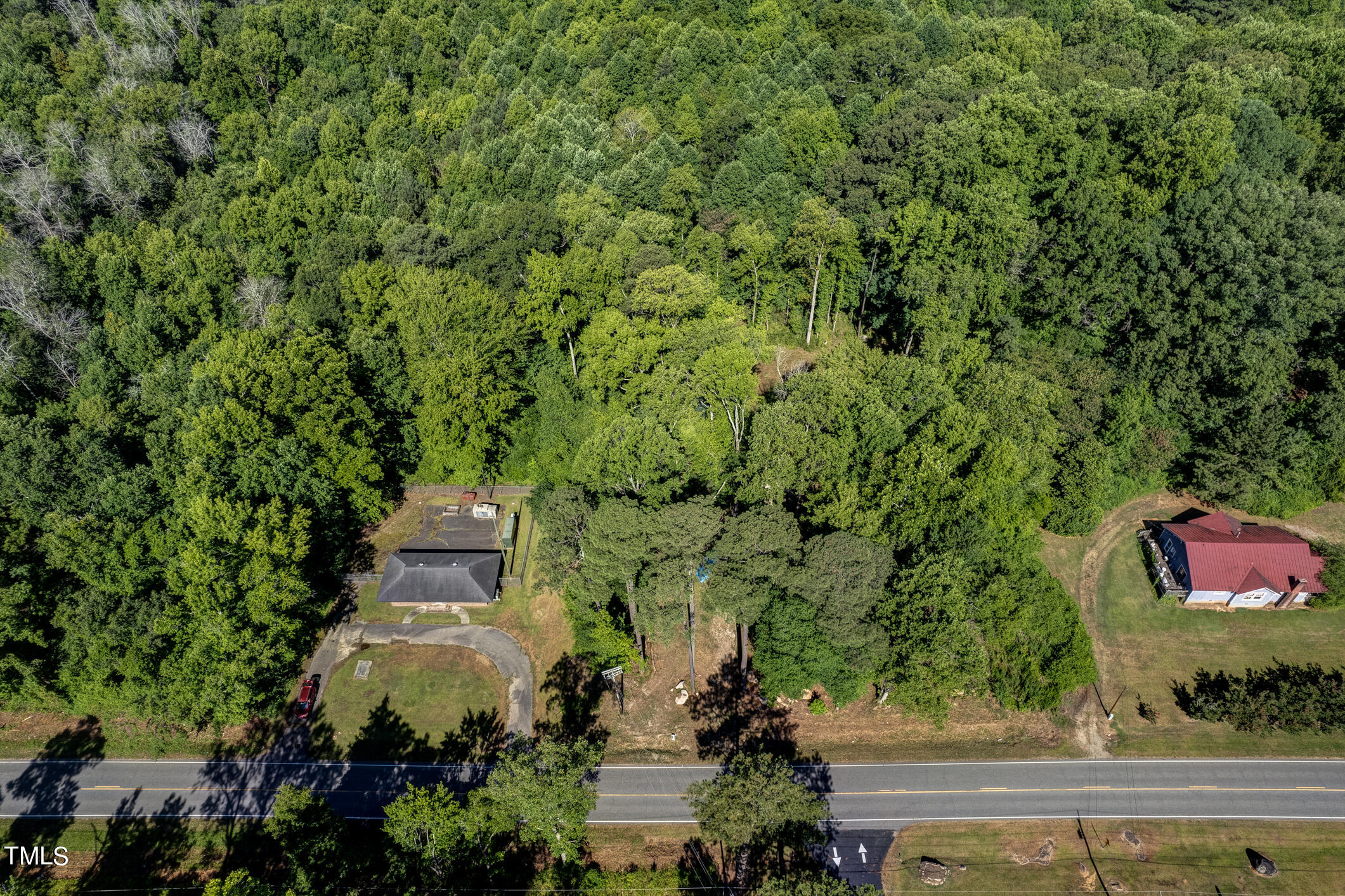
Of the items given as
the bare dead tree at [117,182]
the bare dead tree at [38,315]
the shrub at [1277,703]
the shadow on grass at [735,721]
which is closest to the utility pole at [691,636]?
the shadow on grass at [735,721]

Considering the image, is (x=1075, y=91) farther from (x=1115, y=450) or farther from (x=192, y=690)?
(x=192, y=690)

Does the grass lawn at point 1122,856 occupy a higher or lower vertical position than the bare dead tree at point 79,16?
lower

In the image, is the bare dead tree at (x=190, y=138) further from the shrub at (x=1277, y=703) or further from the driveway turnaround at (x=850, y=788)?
the shrub at (x=1277, y=703)

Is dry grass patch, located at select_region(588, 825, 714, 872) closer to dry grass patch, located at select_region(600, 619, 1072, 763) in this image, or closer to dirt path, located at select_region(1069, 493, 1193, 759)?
dry grass patch, located at select_region(600, 619, 1072, 763)

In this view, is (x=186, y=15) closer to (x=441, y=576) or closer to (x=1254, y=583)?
(x=441, y=576)

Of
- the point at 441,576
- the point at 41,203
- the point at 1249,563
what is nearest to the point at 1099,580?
the point at 1249,563
